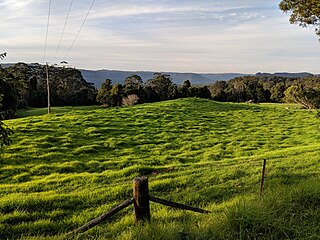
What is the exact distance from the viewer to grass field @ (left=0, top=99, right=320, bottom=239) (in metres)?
4.49

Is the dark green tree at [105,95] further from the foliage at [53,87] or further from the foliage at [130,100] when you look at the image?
the foliage at [53,87]

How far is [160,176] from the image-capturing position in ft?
32.3

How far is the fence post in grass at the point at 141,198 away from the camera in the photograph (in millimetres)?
4242

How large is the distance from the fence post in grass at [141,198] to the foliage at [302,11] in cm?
1022

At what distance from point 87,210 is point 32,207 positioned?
1.24 m

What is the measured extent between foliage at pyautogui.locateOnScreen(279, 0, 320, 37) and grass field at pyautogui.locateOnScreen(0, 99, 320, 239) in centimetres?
512

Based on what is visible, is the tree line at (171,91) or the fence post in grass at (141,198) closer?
the fence post in grass at (141,198)

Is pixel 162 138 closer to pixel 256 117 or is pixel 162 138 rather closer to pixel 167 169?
pixel 167 169

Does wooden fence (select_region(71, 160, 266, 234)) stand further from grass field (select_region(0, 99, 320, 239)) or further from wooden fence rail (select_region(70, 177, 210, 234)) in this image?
grass field (select_region(0, 99, 320, 239))

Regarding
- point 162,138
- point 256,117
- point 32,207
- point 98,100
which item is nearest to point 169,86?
point 98,100

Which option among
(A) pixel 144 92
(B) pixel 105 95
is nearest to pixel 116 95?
(B) pixel 105 95

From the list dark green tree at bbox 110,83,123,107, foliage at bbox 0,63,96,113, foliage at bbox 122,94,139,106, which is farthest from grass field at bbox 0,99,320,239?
foliage at bbox 0,63,96,113

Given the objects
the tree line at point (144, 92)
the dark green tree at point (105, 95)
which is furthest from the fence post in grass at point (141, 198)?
the dark green tree at point (105, 95)

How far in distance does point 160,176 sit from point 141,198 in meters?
5.59
